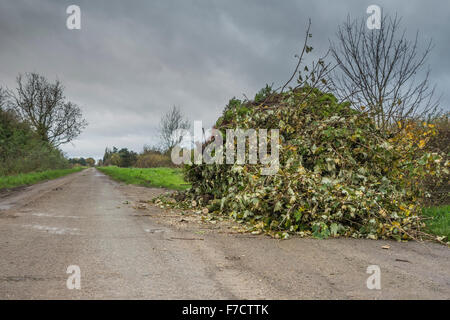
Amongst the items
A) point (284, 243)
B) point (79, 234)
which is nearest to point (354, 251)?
point (284, 243)

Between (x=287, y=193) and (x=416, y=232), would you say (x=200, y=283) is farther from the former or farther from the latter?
(x=416, y=232)

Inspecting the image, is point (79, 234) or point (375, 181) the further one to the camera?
point (375, 181)

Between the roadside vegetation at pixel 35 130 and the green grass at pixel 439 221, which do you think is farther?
the roadside vegetation at pixel 35 130

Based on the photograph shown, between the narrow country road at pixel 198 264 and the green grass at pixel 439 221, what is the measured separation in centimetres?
82

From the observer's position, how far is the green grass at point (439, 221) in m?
5.12

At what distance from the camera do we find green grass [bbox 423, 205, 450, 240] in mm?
5121

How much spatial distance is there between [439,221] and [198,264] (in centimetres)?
504

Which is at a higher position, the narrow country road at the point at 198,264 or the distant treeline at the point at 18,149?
the distant treeline at the point at 18,149

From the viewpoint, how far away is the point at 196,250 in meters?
3.74

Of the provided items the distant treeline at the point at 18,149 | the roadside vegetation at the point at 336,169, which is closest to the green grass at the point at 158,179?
the roadside vegetation at the point at 336,169

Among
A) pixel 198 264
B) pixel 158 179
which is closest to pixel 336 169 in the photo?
pixel 198 264

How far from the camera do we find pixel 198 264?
319 centimetres

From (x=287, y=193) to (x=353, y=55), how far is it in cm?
555

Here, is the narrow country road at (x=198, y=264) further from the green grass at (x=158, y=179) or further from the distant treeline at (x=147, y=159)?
the distant treeline at (x=147, y=159)
